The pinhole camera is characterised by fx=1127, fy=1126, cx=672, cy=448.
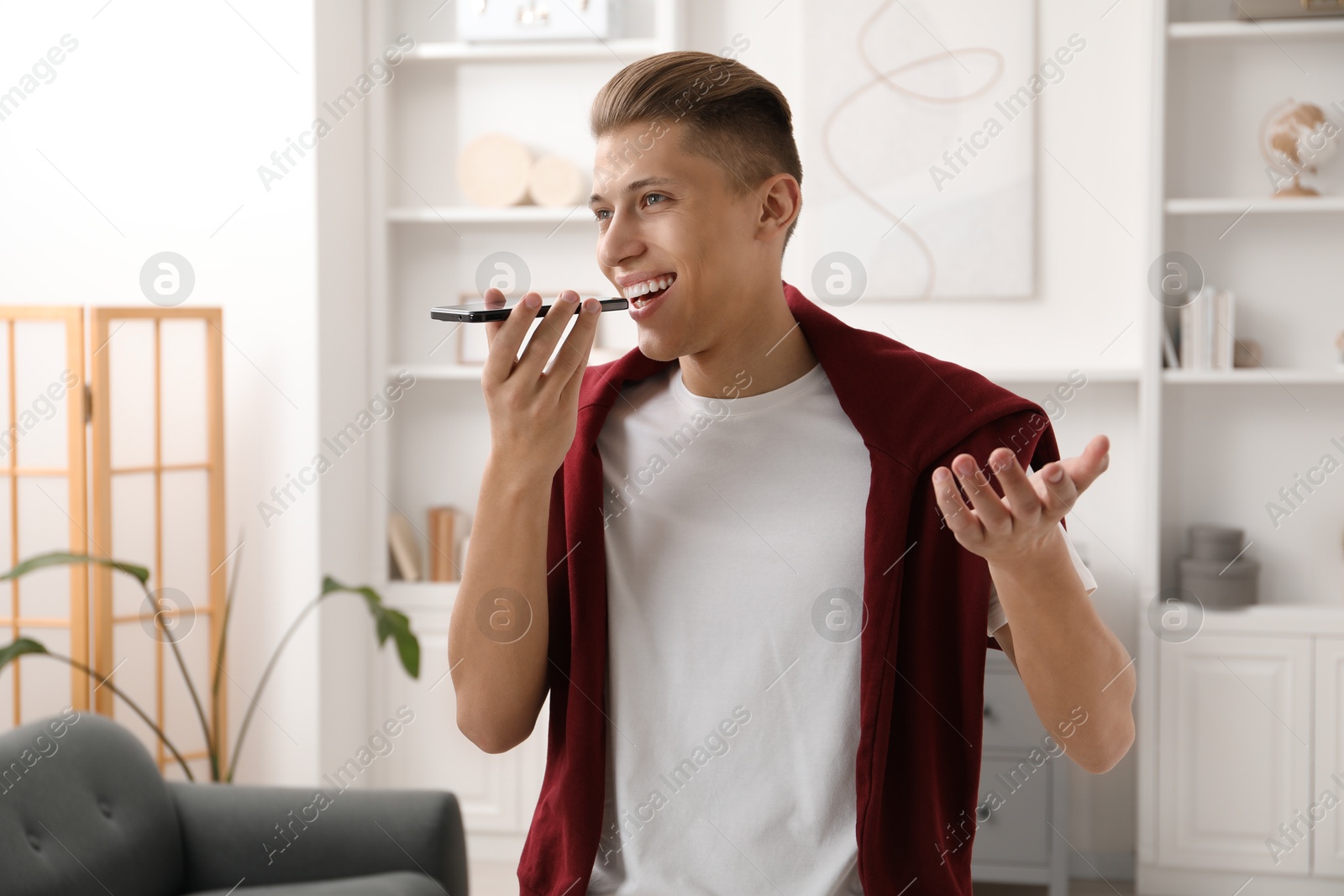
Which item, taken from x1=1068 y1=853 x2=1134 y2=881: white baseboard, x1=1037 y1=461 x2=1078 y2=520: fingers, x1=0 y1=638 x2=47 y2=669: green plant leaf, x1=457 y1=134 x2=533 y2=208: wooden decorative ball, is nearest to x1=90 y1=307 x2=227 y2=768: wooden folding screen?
x1=0 y1=638 x2=47 y2=669: green plant leaf

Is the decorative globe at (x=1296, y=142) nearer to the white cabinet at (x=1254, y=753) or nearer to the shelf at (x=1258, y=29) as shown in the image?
the shelf at (x=1258, y=29)

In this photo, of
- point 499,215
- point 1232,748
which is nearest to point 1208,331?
point 1232,748

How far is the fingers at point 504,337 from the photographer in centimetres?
112

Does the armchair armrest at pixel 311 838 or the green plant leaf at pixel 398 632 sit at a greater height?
A: the green plant leaf at pixel 398 632

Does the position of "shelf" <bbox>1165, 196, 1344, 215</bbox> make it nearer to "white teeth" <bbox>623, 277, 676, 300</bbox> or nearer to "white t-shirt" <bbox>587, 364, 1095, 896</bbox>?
"white t-shirt" <bbox>587, 364, 1095, 896</bbox>

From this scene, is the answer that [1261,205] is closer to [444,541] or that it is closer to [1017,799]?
[1017,799]

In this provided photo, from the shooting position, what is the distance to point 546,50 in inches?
138

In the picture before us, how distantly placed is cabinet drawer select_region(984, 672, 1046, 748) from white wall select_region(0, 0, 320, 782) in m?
1.95

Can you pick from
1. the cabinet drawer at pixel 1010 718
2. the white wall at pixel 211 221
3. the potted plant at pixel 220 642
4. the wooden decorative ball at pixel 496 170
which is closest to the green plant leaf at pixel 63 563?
the potted plant at pixel 220 642

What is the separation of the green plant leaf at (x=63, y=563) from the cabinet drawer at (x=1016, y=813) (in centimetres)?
227

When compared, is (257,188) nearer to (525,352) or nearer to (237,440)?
(237,440)

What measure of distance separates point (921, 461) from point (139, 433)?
2.59 metres

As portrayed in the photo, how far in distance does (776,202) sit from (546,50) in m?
2.47

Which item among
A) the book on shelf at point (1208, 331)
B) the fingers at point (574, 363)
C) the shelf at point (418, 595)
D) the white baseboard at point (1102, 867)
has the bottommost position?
the white baseboard at point (1102, 867)
